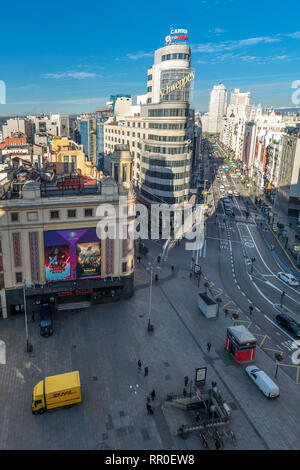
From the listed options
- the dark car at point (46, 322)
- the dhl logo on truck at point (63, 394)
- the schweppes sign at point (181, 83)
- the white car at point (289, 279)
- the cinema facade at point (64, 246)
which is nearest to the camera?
the dhl logo on truck at point (63, 394)

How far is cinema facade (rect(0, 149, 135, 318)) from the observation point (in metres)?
46.2

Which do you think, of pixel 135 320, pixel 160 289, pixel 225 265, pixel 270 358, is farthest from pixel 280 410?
pixel 225 265

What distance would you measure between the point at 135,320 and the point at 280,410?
2135cm

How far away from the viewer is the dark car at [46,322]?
4438 centimetres

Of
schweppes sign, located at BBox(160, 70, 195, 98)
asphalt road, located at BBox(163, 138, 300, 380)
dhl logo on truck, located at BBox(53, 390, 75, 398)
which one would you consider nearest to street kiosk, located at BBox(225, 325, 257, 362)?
asphalt road, located at BBox(163, 138, 300, 380)

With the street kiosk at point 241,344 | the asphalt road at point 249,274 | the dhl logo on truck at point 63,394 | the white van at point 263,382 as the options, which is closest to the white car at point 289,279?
the asphalt road at point 249,274

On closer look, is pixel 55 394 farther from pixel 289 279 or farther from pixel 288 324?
pixel 289 279

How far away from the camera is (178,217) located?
87.6m

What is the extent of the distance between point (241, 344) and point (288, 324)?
11.8 meters

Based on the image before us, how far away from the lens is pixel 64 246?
160ft

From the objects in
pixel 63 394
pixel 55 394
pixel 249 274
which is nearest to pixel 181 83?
pixel 249 274

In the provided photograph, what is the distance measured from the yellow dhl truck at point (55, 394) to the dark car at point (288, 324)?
29.4 metres

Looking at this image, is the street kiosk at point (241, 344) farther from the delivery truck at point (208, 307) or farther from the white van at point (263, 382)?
the delivery truck at point (208, 307)

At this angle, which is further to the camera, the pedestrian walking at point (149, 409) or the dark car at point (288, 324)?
the dark car at point (288, 324)
